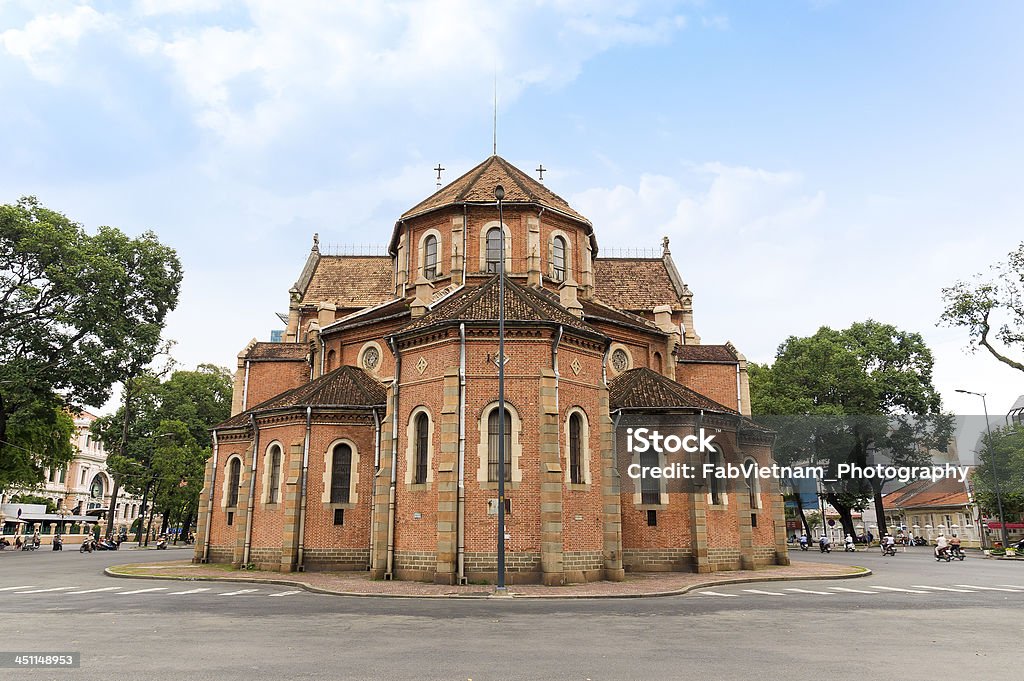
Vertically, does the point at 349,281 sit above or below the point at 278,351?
above

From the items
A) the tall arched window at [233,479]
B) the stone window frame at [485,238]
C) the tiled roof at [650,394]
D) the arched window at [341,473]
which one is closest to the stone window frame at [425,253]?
the stone window frame at [485,238]

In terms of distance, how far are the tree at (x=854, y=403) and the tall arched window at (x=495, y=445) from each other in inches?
1194

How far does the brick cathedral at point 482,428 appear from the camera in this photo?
2177 centimetres

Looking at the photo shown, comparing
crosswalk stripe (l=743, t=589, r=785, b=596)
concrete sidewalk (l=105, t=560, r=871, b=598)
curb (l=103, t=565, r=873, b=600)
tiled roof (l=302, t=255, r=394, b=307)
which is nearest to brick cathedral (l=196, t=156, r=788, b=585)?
concrete sidewalk (l=105, t=560, r=871, b=598)

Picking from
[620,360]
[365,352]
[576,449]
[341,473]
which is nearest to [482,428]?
[576,449]

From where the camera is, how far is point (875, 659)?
980 centimetres

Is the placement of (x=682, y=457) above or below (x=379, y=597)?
above

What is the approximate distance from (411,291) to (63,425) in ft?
98.3

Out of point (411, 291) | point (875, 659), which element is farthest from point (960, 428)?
A: point (875, 659)

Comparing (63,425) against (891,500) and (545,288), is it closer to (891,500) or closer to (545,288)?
(545,288)

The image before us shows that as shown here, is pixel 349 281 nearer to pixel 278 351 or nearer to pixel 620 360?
pixel 278 351

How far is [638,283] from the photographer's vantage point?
142ft

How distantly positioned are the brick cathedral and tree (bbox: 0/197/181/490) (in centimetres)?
934

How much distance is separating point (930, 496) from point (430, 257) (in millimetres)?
67713
